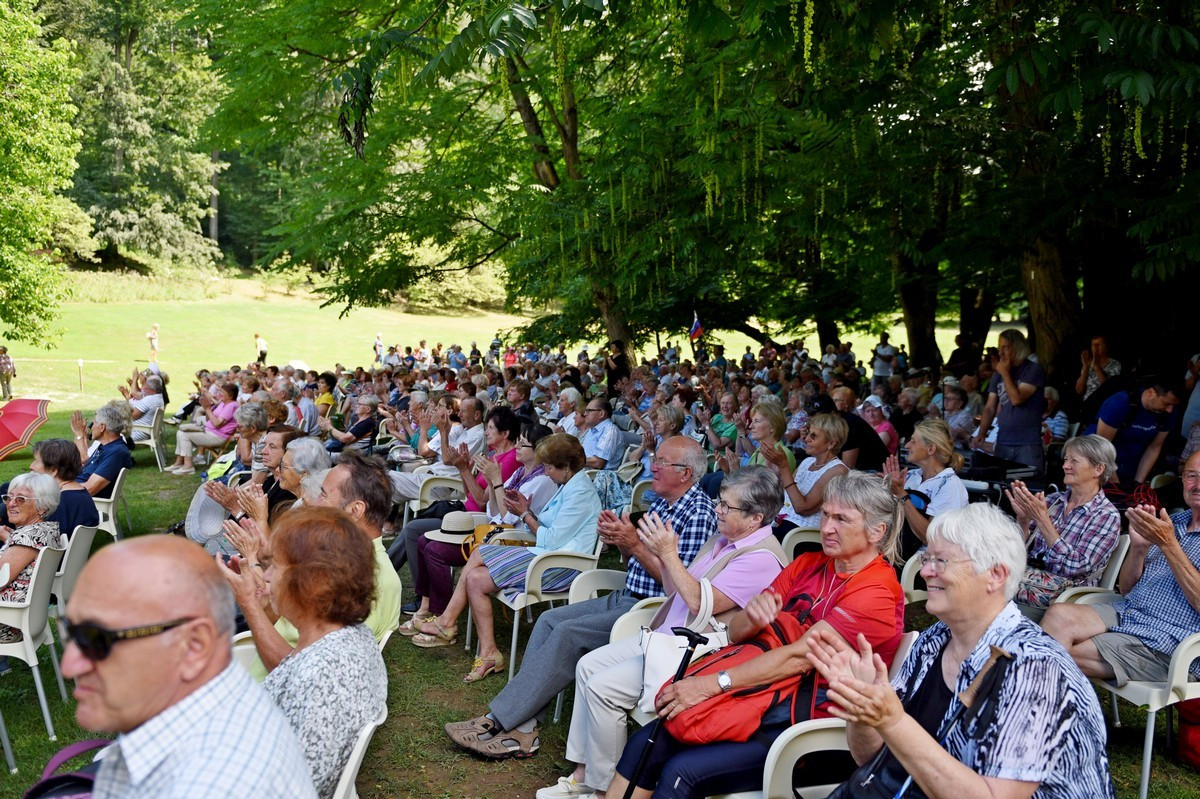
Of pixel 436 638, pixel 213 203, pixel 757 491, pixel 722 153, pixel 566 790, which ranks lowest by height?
pixel 436 638

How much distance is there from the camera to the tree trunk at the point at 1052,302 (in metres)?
9.68

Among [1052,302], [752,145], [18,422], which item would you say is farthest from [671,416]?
[18,422]

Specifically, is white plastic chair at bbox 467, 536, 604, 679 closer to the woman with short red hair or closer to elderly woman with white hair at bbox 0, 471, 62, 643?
the woman with short red hair

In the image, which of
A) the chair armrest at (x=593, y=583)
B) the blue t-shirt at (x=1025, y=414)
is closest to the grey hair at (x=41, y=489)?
the chair armrest at (x=593, y=583)

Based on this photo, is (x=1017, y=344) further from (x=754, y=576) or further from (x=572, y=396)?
(x=754, y=576)

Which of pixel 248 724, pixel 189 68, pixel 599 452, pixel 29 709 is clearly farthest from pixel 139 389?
pixel 189 68

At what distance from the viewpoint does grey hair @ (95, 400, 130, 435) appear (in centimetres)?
779

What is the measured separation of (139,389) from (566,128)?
7322mm

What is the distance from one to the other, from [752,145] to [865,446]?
2635 millimetres

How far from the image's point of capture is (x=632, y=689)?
11.8 ft

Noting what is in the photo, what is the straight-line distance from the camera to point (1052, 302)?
9.84m

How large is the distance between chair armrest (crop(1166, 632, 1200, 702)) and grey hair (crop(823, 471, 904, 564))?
1.07 m

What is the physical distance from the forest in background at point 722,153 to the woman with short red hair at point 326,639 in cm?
223

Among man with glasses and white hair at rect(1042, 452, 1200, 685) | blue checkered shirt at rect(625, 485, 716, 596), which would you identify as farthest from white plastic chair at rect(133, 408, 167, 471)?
man with glasses and white hair at rect(1042, 452, 1200, 685)
